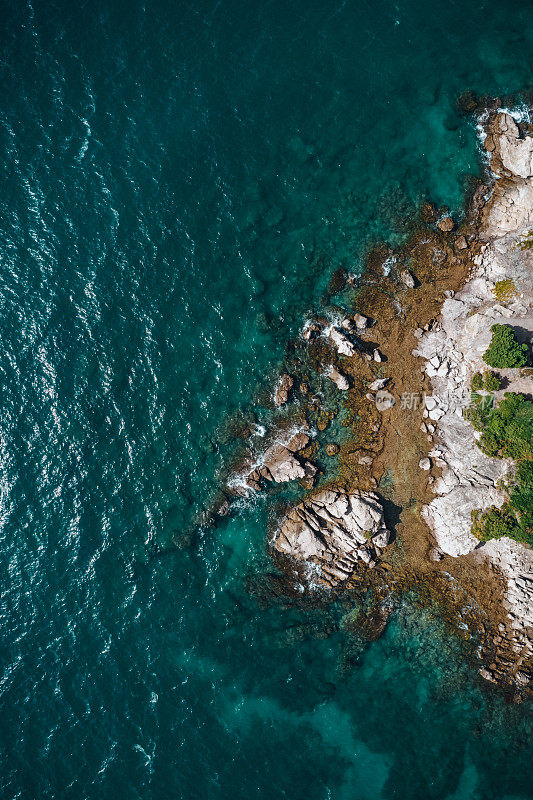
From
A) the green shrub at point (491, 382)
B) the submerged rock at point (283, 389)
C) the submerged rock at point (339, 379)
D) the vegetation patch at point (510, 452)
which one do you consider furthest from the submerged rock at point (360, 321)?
the vegetation patch at point (510, 452)

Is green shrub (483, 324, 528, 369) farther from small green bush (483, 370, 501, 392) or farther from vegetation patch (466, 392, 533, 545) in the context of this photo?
vegetation patch (466, 392, 533, 545)

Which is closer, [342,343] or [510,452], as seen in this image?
[510,452]

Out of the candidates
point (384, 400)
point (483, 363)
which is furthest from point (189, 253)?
point (483, 363)

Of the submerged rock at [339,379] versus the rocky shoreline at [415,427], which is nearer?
the rocky shoreline at [415,427]

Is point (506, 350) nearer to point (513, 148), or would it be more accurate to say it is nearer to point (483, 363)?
point (483, 363)

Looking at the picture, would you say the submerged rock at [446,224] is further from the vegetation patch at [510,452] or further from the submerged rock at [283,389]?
the submerged rock at [283,389]

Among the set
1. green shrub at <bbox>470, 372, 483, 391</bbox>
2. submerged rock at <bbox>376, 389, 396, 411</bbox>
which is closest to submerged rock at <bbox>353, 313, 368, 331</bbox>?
submerged rock at <bbox>376, 389, 396, 411</bbox>
